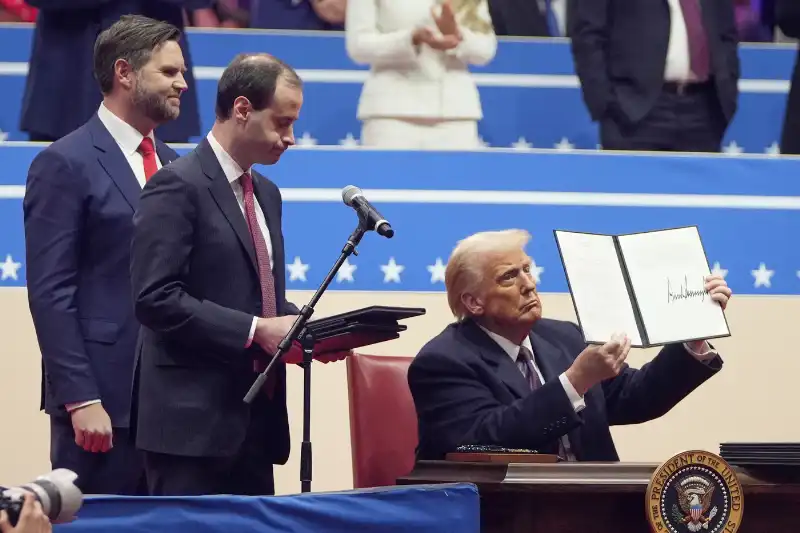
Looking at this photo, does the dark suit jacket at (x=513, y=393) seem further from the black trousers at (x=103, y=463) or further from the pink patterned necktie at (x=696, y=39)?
the pink patterned necktie at (x=696, y=39)

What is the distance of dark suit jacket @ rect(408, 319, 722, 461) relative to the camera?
323 centimetres

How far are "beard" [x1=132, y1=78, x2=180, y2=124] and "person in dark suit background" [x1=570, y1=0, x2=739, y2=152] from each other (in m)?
Answer: 1.94

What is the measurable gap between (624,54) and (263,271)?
7.21 feet

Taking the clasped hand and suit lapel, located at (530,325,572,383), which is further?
the clasped hand

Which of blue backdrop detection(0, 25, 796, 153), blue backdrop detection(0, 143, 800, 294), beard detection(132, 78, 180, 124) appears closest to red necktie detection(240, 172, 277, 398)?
beard detection(132, 78, 180, 124)

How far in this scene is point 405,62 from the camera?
4801 mm

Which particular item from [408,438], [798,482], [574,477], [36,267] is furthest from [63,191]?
[798,482]

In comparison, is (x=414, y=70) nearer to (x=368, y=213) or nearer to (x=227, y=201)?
(x=227, y=201)

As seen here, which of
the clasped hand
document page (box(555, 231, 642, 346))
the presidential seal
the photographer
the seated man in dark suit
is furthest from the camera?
the clasped hand

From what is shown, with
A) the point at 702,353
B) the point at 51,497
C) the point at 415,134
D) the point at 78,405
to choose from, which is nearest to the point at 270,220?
the point at 78,405

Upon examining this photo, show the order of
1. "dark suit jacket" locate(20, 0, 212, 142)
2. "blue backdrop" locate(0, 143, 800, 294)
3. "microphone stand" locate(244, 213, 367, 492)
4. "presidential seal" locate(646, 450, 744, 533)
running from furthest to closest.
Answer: "blue backdrop" locate(0, 143, 800, 294) < "dark suit jacket" locate(20, 0, 212, 142) < "microphone stand" locate(244, 213, 367, 492) < "presidential seal" locate(646, 450, 744, 533)

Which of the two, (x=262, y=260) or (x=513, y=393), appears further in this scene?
(x=513, y=393)

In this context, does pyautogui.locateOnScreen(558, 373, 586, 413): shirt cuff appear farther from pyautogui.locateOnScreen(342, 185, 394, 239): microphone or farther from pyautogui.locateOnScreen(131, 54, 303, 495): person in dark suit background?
pyautogui.locateOnScreen(131, 54, 303, 495): person in dark suit background

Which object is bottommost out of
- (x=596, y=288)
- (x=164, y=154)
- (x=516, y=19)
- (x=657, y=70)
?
(x=596, y=288)
